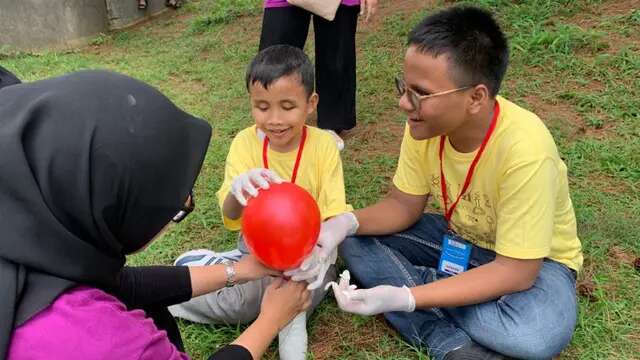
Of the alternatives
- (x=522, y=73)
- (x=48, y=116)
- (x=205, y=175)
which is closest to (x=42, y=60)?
(x=205, y=175)

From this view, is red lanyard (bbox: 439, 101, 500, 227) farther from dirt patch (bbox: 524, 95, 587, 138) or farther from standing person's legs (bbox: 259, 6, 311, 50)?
dirt patch (bbox: 524, 95, 587, 138)

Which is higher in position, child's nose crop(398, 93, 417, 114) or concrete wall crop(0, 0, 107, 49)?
child's nose crop(398, 93, 417, 114)

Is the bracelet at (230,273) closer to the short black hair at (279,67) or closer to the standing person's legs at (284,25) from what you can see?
the short black hair at (279,67)

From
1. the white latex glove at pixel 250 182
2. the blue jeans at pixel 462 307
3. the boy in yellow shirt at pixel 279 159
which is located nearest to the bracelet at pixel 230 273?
the boy in yellow shirt at pixel 279 159

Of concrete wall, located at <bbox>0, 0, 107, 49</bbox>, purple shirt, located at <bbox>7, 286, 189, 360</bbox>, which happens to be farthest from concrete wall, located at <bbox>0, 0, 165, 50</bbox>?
purple shirt, located at <bbox>7, 286, 189, 360</bbox>

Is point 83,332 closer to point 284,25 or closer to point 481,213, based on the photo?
point 481,213

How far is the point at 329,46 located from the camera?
12.8ft

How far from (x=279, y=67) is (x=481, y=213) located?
1.02 m

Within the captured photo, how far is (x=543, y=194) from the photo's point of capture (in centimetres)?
209

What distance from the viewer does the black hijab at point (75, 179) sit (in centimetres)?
126

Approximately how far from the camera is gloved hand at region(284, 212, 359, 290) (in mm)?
2156

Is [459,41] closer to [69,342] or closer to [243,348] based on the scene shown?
[243,348]

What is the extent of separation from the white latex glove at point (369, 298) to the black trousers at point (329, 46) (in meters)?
2.11

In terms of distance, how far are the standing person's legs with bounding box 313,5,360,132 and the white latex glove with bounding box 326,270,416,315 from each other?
214 cm
